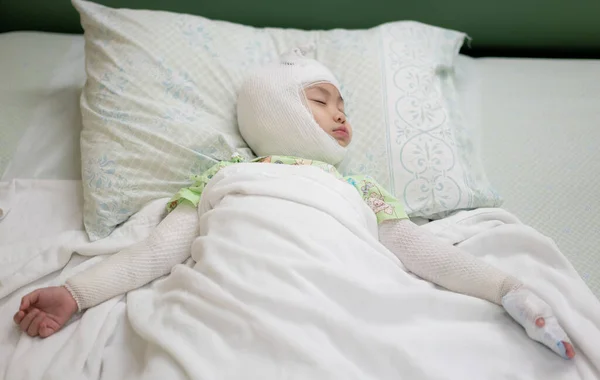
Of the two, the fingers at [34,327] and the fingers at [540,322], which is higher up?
the fingers at [540,322]

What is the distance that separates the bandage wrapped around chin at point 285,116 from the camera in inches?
46.2

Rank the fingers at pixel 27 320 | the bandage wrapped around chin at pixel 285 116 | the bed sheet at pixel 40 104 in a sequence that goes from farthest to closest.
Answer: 1. the bed sheet at pixel 40 104
2. the bandage wrapped around chin at pixel 285 116
3. the fingers at pixel 27 320

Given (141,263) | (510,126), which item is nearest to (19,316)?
(141,263)

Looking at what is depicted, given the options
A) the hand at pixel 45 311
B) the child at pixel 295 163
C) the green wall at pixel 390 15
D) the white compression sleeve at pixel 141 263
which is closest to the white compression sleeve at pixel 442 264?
the child at pixel 295 163

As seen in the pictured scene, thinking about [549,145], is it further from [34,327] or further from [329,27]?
[34,327]

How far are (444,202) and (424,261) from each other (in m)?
0.21

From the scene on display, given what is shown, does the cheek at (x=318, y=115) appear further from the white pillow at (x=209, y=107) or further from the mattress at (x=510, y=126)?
the mattress at (x=510, y=126)

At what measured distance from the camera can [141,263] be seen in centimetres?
102

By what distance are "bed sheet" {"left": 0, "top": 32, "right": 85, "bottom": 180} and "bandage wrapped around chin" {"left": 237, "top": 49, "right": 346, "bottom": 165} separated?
436 mm

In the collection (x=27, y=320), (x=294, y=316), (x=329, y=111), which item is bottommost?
(x=27, y=320)

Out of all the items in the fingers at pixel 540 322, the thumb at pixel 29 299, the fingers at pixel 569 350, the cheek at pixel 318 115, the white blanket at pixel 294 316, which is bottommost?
the thumb at pixel 29 299

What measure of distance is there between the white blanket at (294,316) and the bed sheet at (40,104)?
33 cm

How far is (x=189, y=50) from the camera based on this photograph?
4.44ft

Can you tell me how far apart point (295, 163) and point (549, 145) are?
698mm
